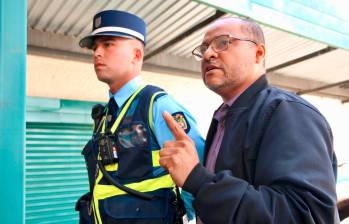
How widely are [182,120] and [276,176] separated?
30.4 inches

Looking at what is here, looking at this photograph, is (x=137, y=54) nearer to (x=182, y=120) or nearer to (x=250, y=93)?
(x=182, y=120)

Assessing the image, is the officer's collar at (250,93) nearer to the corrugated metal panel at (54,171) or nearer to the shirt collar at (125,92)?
the shirt collar at (125,92)

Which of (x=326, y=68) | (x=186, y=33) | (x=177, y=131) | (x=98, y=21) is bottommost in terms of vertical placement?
(x=177, y=131)

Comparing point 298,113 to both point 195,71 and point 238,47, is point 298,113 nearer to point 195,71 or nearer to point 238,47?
point 238,47

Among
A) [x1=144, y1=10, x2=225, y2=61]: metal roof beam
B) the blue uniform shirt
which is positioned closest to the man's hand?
the blue uniform shirt

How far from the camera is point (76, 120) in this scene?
179 inches

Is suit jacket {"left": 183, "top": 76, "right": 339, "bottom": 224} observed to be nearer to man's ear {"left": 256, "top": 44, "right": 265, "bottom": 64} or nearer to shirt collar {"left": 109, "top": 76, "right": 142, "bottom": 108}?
man's ear {"left": 256, "top": 44, "right": 265, "bottom": 64}

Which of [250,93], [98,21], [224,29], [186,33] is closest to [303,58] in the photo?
[186,33]

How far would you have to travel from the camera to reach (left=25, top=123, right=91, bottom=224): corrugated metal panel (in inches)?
167

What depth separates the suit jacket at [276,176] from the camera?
927 millimetres

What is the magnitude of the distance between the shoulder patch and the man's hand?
48cm

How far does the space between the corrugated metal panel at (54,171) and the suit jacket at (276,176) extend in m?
3.80

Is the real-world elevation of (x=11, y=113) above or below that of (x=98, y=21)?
below

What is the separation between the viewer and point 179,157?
1.08m
